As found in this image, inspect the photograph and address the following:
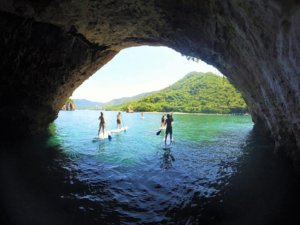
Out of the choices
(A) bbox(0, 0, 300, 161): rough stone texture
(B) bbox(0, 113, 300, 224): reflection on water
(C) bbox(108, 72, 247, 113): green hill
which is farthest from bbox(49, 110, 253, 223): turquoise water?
(C) bbox(108, 72, 247, 113): green hill

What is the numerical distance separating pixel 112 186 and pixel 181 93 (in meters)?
137

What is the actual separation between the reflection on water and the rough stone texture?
223cm

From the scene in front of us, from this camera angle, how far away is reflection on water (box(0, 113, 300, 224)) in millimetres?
6344

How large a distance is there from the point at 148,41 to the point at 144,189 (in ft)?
27.3

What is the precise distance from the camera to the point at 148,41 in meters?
13.6

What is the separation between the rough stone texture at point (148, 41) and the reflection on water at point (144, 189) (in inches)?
88.0

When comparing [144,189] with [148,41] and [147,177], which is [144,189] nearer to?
[147,177]

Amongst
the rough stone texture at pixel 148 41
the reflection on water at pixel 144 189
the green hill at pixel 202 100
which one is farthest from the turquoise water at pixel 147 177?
the green hill at pixel 202 100

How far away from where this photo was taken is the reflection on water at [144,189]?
20.8 ft

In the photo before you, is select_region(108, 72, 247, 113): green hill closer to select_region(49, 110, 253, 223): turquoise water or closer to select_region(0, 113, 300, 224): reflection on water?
select_region(49, 110, 253, 223): turquoise water

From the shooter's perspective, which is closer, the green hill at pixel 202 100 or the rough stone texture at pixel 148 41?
the rough stone texture at pixel 148 41

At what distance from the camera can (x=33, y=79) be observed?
1388 centimetres

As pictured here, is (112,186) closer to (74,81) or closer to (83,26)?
(83,26)

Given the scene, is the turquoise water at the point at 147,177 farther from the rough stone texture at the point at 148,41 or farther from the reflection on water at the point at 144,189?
the rough stone texture at the point at 148,41
